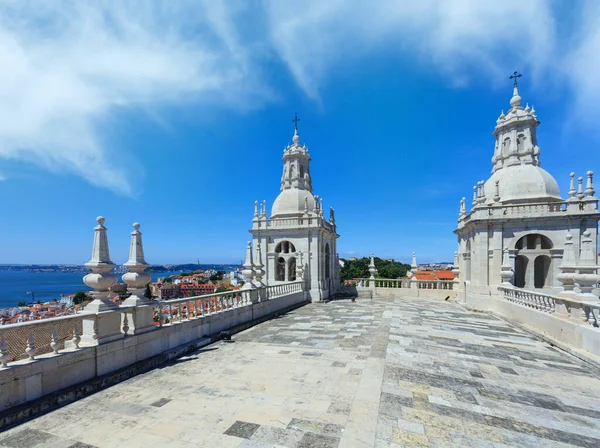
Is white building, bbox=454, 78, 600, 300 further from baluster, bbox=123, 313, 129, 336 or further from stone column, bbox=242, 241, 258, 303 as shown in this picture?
baluster, bbox=123, 313, 129, 336

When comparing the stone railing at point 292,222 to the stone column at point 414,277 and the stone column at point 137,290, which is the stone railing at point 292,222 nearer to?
the stone column at point 414,277

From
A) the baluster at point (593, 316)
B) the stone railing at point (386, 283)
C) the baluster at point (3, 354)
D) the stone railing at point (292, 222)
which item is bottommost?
the stone railing at point (386, 283)

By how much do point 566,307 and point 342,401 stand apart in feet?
28.0

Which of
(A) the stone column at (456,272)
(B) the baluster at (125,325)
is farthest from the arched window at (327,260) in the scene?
(B) the baluster at (125,325)

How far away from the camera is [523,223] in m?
16.3

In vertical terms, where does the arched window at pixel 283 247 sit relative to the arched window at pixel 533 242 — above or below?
below

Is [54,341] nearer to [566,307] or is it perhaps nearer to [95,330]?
[95,330]

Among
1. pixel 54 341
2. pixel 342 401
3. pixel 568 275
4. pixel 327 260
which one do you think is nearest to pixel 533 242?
pixel 568 275

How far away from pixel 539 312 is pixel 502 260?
6.77 meters

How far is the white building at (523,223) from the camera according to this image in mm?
15508

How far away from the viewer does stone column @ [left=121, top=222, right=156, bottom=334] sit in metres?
6.70

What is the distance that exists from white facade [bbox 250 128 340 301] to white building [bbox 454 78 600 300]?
31.7 ft

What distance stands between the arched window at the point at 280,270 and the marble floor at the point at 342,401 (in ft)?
43.1

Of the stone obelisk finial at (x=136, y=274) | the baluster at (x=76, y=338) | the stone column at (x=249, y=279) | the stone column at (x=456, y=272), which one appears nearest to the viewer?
the baluster at (x=76, y=338)
